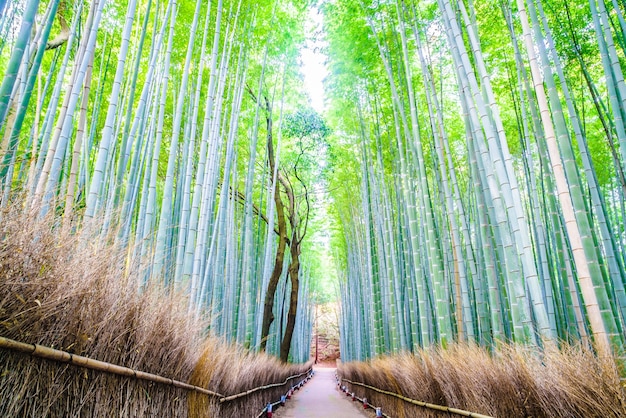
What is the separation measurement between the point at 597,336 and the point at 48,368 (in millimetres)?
2093

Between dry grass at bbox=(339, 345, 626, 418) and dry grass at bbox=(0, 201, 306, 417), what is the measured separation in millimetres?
1520

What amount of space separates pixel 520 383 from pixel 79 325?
1747 millimetres

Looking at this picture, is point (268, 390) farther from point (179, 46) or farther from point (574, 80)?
point (574, 80)

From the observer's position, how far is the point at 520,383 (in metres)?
1.75

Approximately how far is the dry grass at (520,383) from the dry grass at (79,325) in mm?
1520

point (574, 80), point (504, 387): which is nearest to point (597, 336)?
point (504, 387)

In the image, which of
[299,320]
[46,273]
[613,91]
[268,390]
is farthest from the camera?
[299,320]

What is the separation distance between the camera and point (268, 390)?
4906 millimetres

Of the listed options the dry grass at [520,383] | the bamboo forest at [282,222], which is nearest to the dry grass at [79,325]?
the bamboo forest at [282,222]

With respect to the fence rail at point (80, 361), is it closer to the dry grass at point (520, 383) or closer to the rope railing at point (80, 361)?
the rope railing at point (80, 361)

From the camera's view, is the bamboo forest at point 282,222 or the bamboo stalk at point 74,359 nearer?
the bamboo stalk at point 74,359

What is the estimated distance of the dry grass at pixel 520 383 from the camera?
1.32 metres

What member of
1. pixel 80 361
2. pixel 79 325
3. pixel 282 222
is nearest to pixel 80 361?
pixel 80 361

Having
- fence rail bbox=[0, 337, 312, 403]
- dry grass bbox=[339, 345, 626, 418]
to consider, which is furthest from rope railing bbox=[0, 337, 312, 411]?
dry grass bbox=[339, 345, 626, 418]
